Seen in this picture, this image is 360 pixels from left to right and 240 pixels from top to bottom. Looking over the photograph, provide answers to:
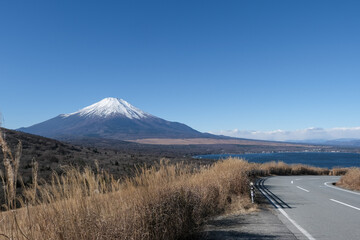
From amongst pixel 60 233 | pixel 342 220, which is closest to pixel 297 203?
pixel 342 220

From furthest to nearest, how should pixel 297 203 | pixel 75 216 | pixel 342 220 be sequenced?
pixel 297 203 → pixel 342 220 → pixel 75 216

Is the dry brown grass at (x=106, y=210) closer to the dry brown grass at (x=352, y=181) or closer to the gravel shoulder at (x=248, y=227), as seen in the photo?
the gravel shoulder at (x=248, y=227)

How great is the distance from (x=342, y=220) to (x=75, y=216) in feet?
23.6

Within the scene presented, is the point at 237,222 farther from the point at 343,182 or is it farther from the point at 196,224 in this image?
the point at 343,182

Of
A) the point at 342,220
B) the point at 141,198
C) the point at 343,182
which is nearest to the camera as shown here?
the point at 141,198

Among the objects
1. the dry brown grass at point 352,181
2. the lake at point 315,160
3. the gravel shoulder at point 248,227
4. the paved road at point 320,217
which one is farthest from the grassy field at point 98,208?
the lake at point 315,160

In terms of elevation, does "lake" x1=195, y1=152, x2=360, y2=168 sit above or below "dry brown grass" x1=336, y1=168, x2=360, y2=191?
below

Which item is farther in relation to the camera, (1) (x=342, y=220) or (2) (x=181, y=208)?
(1) (x=342, y=220)

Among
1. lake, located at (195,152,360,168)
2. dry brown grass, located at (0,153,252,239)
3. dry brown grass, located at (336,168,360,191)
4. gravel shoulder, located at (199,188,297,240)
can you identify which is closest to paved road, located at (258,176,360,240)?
gravel shoulder, located at (199,188,297,240)

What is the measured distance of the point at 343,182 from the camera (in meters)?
18.1

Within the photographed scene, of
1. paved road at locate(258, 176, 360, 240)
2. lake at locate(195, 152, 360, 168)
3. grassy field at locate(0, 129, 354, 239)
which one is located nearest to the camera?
grassy field at locate(0, 129, 354, 239)

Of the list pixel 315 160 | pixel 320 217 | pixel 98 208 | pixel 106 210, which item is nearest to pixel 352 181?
pixel 320 217

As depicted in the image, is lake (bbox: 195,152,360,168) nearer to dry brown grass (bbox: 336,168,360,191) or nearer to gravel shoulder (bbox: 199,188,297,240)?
dry brown grass (bbox: 336,168,360,191)

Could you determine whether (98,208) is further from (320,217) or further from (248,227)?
(320,217)
